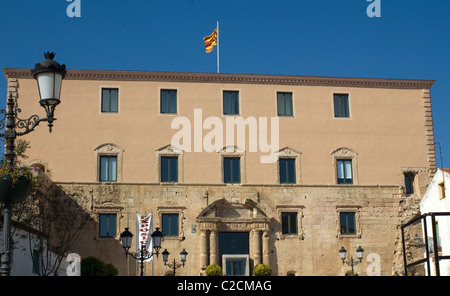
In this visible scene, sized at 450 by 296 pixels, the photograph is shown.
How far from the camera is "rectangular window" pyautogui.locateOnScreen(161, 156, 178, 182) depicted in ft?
124

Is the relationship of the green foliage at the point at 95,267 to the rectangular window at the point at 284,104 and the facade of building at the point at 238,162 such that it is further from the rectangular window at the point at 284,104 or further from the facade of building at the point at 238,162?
the rectangular window at the point at 284,104

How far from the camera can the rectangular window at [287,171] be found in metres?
38.5

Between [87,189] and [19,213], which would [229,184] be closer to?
[87,189]

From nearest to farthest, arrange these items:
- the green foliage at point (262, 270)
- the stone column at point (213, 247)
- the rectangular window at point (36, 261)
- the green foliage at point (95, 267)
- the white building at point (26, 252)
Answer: the white building at point (26, 252) < the rectangular window at point (36, 261) < the green foliage at point (95, 267) < the green foliage at point (262, 270) < the stone column at point (213, 247)

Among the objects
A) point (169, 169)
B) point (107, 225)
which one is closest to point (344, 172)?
point (169, 169)

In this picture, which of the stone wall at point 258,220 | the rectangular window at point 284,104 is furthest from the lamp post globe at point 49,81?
the rectangular window at point 284,104

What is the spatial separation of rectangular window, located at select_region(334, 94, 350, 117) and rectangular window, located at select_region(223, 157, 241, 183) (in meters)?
6.35

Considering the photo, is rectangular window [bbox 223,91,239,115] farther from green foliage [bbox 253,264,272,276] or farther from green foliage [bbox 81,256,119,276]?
green foliage [bbox 81,256,119,276]

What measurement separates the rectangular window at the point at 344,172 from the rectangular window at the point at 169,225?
9.26 m

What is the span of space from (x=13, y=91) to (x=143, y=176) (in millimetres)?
8179

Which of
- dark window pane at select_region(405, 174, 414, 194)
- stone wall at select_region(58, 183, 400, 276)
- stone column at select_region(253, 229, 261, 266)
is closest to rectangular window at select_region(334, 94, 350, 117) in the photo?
stone wall at select_region(58, 183, 400, 276)

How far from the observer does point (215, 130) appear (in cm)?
3841
